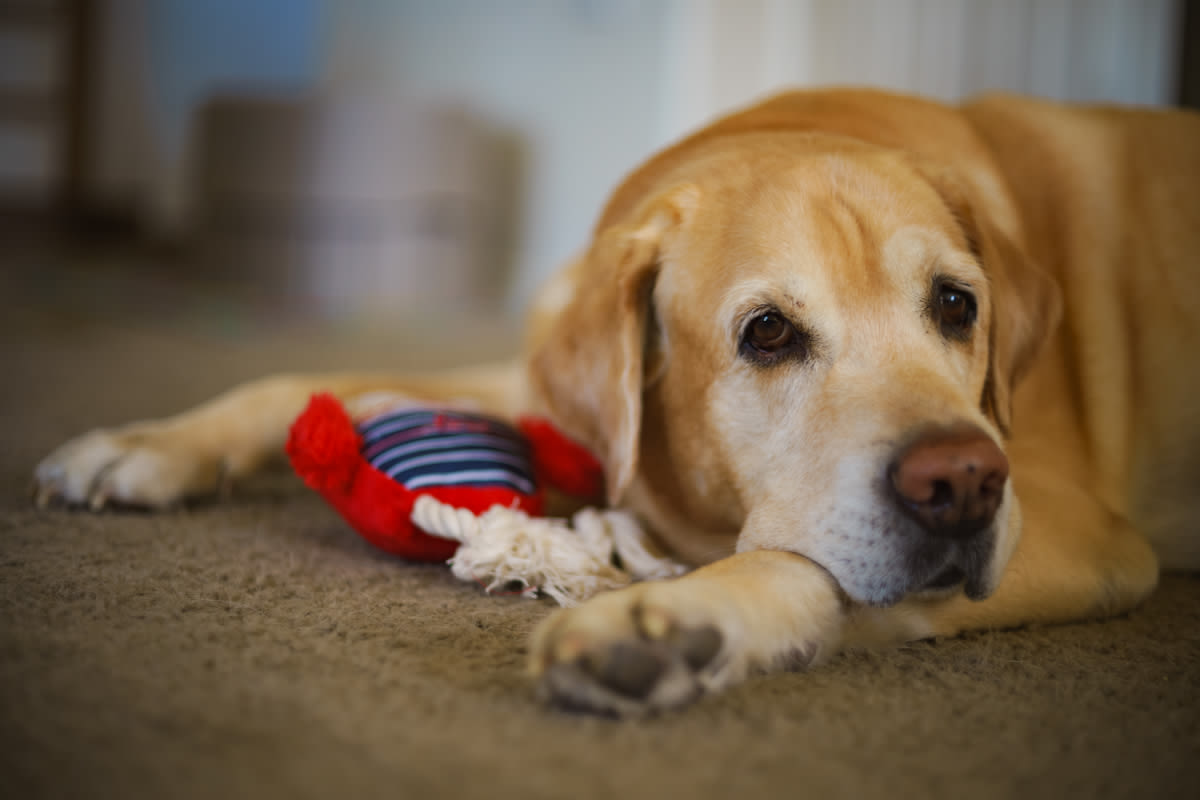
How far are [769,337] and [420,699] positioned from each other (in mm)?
756

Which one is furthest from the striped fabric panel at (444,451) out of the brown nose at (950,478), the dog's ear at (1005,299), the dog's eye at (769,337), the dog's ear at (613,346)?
the dog's ear at (1005,299)

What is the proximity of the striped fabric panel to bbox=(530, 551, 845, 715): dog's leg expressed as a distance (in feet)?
1.90

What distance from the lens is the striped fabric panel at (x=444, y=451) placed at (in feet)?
5.47

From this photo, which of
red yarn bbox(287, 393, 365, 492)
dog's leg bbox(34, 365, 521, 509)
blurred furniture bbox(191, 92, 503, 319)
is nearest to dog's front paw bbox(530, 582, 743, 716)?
red yarn bbox(287, 393, 365, 492)

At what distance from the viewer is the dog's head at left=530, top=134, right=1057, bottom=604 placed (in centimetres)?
130

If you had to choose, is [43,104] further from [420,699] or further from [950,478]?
[950,478]

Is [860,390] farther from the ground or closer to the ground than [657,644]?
farther from the ground

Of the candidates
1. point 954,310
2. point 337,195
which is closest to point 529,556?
point 954,310

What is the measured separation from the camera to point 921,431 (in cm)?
128

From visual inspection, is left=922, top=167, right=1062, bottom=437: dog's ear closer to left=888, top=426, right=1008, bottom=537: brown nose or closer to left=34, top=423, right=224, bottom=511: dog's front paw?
left=888, top=426, right=1008, bottom=537: brown nose

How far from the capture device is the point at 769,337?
1.55 meters

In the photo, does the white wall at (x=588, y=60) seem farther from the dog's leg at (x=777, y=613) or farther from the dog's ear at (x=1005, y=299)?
the dog's leg at (x=777, y=613)

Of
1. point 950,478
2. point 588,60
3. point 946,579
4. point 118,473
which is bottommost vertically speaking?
point 118,473

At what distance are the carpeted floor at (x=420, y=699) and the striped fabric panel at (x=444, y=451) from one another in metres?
0.17
